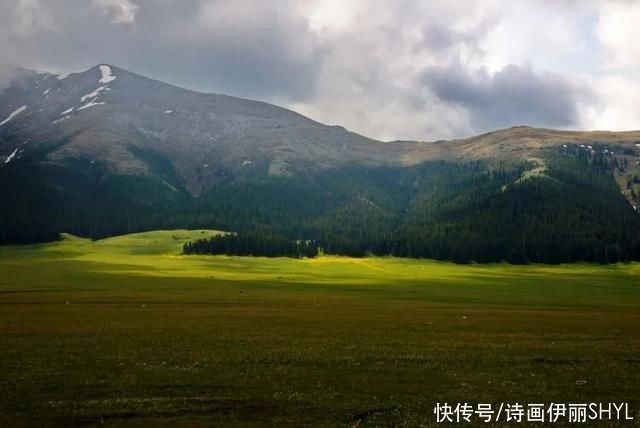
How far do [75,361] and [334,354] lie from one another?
1737 centimetres

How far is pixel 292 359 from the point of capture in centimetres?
4275

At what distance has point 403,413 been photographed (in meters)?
27.8

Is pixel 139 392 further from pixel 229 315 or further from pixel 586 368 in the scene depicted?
pixel 229 315

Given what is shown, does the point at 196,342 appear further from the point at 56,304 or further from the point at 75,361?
the point at 56,304

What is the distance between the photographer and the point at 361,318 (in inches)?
2953

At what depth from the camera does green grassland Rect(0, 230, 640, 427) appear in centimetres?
2836

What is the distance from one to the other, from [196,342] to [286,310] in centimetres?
3576

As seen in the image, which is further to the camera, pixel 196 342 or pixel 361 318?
pixel 361 318

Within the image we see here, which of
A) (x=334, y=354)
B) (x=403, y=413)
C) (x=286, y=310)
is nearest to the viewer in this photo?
(x=403, y=413)

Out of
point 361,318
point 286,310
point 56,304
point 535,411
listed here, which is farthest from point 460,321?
point 56,304

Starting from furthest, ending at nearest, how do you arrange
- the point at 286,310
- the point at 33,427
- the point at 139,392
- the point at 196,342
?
1. the point at 286,310
2. the point at 196,342
3. the point at 139,392
4. the point at 33,427

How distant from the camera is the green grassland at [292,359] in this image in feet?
93.0

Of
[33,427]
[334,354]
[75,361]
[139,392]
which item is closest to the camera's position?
[33,427]

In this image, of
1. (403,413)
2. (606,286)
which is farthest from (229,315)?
(606,286)
